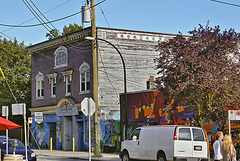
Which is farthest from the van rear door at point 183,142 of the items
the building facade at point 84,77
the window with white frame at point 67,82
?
the window with white frame at point 67,82

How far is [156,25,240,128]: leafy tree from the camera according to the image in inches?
778

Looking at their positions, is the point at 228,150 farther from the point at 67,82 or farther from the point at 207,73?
the point at 67,82

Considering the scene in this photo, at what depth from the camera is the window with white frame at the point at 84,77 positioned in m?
36.5

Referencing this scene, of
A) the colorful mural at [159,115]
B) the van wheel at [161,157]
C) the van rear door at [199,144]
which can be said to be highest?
the colorful mural at [159,115]

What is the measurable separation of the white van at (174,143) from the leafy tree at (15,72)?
3345 centimetres

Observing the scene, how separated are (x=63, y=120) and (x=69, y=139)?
1.75m

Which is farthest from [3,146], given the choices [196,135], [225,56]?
[225,56]

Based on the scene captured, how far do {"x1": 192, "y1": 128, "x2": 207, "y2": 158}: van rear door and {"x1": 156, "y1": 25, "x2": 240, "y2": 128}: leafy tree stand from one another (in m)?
0.90

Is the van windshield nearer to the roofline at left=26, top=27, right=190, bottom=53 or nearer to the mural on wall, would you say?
the mural on wall

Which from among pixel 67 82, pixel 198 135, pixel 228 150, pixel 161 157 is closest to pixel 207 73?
pixel 198 135

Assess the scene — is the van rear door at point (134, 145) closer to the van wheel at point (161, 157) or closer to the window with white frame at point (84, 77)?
the van wheel at point (161, 157)

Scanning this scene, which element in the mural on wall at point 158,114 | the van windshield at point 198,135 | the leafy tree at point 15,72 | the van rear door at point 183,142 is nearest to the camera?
the van rear door at point 183,142

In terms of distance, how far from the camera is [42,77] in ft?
142

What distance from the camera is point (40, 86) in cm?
4366
